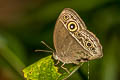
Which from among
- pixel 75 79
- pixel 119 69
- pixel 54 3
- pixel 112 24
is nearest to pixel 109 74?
pixel 119 69

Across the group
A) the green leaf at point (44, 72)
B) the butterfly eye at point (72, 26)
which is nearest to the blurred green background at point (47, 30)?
the butterfly eye at point (72, 26)

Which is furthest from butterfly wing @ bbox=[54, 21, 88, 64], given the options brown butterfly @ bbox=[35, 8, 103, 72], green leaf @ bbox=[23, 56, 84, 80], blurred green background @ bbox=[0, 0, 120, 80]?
blurred green background @ bbox=[0, 0, 120, 80]

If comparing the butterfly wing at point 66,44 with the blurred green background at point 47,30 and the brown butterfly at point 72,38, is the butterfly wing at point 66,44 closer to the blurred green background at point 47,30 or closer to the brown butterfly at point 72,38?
the brown butterfly at point 72,38

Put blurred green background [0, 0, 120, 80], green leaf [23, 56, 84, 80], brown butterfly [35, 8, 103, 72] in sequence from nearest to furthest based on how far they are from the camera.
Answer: green leaf [23, 56, 84, 80]
brown butterfly [35, 8, 103, 72]
blurred green background [0, 0, 120, 80]

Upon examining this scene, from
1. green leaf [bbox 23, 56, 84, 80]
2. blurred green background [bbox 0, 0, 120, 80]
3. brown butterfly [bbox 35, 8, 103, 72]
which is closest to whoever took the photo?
green leaf [bbox 23, 56, 84, 80]

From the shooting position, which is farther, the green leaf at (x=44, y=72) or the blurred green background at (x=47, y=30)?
the blurred green background at (x=47, y=30)

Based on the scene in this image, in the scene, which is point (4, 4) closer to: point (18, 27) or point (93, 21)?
point (18, 27)

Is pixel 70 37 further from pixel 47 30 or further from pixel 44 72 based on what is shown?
pixel 47 30

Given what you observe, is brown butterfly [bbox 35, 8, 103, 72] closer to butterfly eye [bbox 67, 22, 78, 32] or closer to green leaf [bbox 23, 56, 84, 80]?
butterfly eye [bbox 67, 22, 78, 32]
